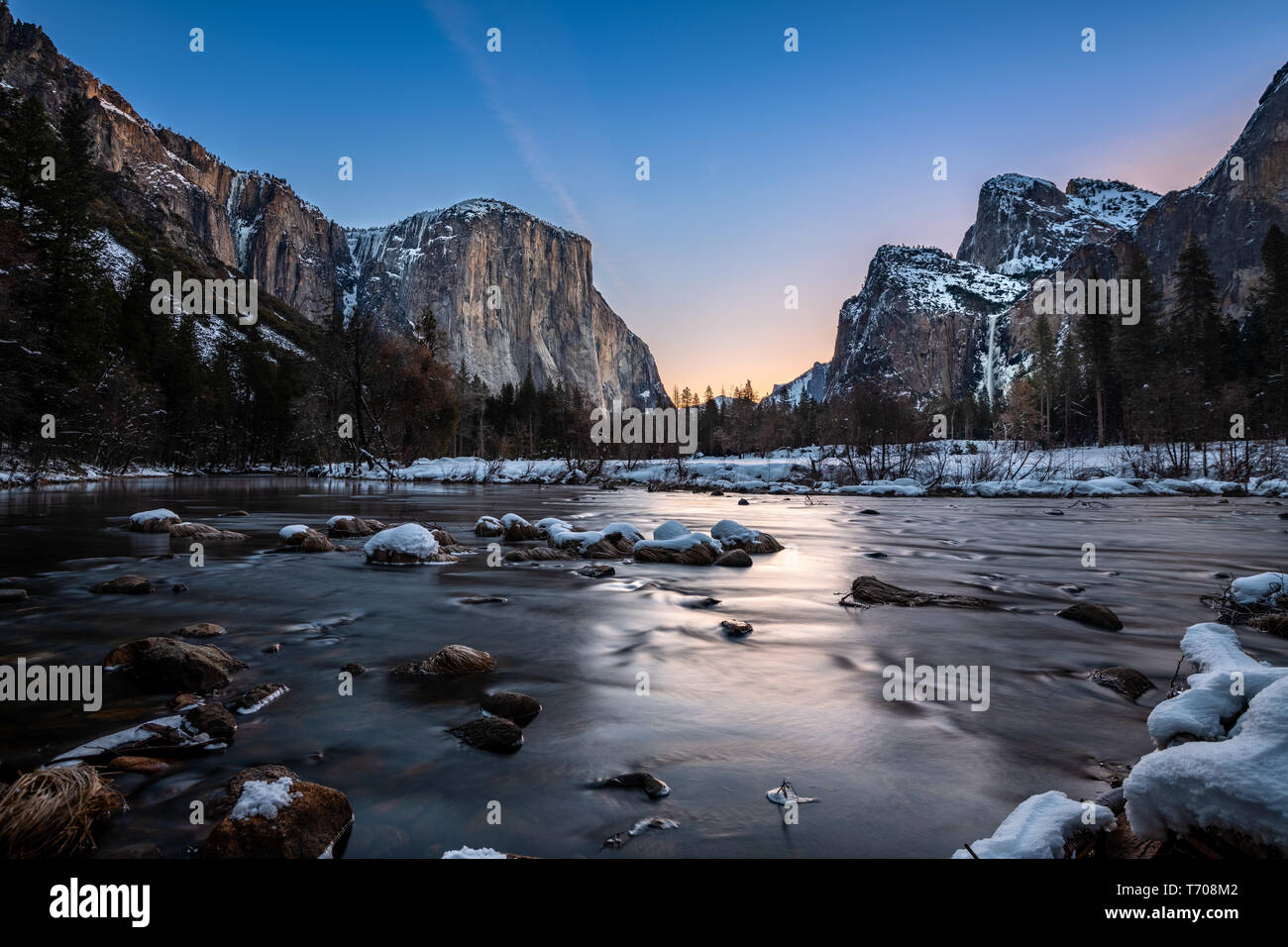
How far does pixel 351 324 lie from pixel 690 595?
1572 inches

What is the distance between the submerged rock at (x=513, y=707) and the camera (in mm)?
3896

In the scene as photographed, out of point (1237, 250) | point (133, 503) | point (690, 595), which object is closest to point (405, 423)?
point (133, 503)

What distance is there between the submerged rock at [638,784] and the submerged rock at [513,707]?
1029 millimetres

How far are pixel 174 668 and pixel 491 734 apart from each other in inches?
101

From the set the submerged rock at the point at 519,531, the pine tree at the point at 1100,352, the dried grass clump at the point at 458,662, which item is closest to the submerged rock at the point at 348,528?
the submerged rock at the point at 519,531

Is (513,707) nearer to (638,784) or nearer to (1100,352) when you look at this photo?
(638,784)

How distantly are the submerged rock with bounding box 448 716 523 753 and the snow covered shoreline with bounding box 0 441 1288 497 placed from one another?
34.7 meters

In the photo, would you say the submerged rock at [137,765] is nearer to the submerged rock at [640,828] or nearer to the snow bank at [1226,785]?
the submerged rock at [640,828]

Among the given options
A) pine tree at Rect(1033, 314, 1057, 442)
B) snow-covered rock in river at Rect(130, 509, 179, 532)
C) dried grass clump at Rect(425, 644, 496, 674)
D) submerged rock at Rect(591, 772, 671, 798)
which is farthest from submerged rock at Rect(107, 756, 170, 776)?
pine tree at Rect(1033, 314, 1057, 442)

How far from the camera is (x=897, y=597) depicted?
305 inches

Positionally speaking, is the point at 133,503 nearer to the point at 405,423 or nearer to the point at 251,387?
the point at 405,423

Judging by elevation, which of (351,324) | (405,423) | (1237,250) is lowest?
(405,423)

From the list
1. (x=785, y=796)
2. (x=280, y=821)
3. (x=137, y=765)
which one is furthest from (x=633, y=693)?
(x=137, y=765)
